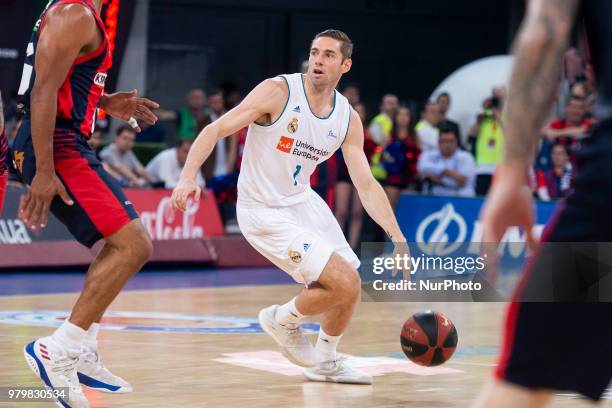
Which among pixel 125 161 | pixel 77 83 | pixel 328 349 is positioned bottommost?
pixel 125 161

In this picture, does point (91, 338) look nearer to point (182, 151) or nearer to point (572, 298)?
point (572, 298)

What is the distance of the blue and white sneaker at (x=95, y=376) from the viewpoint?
20.5ft

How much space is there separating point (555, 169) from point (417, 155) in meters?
2.12

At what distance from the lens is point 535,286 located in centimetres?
314

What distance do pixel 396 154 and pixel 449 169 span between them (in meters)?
0.79

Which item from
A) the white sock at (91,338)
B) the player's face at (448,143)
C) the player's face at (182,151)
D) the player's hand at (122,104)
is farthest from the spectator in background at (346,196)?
the white sock at (91,338)

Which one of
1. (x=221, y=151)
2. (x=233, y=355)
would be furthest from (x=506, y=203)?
(x=221, y=151)

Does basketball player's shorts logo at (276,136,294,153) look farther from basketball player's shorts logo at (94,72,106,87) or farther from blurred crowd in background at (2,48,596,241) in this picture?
blurred crowd in background at (2,48,596,241)

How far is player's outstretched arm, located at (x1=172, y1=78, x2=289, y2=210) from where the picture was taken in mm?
6439

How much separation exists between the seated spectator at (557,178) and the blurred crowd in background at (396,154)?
0.04 ft

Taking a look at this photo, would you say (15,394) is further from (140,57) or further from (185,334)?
(140,57)

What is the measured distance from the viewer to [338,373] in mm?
7023

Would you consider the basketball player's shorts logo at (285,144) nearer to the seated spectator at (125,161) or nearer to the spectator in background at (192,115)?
the seated spectator at (125,161)

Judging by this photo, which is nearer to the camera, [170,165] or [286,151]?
[286,151]
